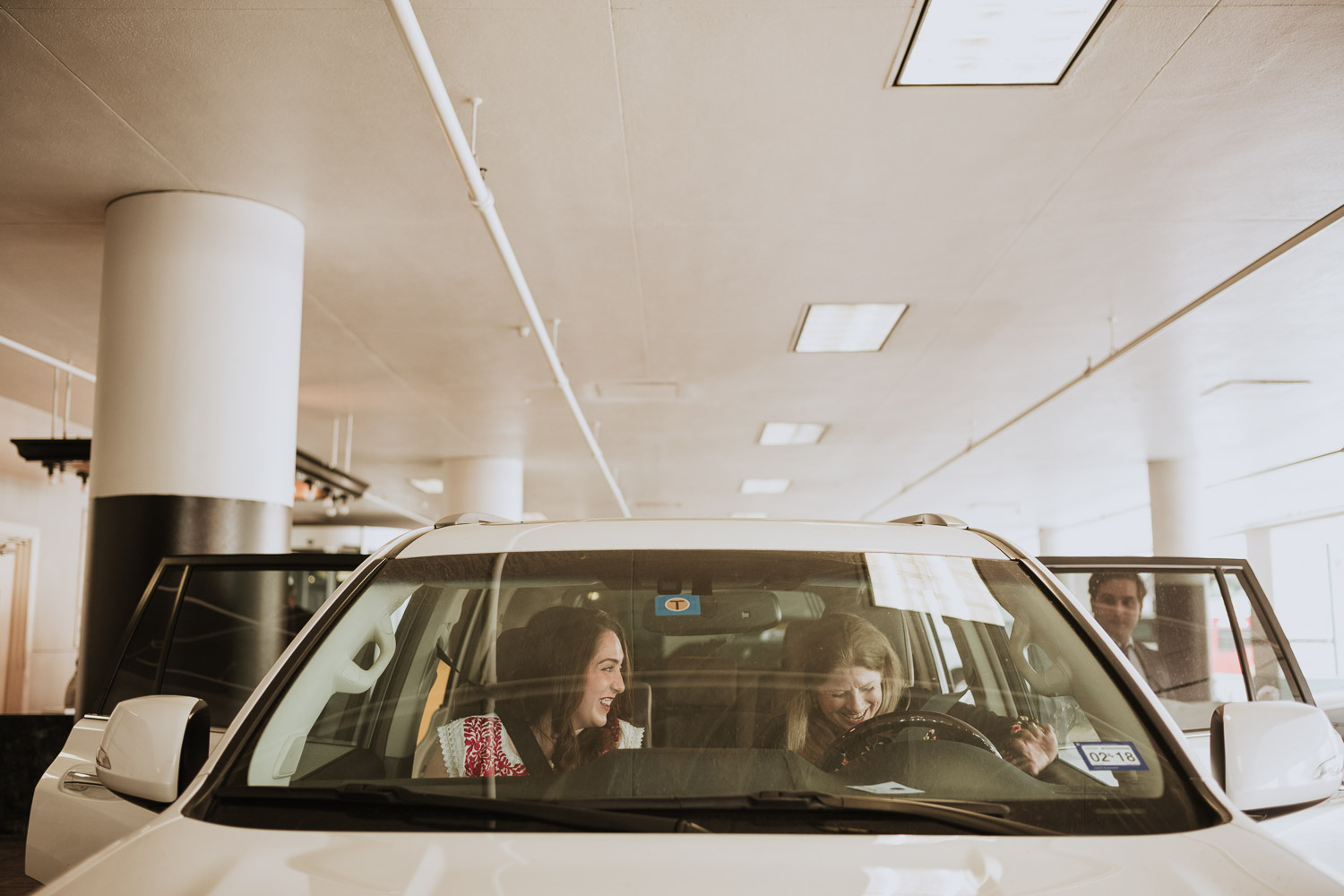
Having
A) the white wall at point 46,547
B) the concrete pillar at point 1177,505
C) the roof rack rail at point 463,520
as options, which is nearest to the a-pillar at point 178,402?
the roof rack rail at point 463,520

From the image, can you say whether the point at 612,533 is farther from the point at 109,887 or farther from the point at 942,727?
the point at 109,887

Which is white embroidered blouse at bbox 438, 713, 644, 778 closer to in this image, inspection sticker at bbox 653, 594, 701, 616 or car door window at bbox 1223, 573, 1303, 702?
inspection sticker at bbox 653, 594, 701, 616

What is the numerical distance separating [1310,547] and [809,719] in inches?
734

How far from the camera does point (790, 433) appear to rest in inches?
415

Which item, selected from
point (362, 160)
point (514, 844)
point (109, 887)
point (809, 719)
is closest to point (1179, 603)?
point (809, 719)

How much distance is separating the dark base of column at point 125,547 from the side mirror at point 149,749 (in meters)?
3.24

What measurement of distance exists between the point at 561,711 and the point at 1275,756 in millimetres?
1068

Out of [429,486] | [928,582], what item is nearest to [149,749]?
[928,582]

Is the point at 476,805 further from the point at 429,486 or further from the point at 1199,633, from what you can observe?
the point at 429,486

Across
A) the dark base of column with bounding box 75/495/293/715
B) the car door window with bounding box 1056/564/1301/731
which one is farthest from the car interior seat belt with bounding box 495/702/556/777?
the dark base of column with bounding box 75/495/293/715

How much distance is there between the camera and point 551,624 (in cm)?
161

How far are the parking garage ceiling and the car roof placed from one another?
2.35 m

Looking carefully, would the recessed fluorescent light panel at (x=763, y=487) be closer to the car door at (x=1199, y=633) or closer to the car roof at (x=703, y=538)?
the car door at (x=1199, y=633)

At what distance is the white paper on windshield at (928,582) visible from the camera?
1.66m
